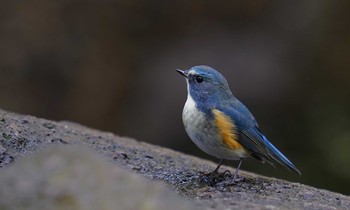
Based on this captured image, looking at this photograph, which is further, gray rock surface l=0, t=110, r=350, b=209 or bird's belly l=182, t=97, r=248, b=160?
A: bird's belly l=182, t=97, r=248, b=160

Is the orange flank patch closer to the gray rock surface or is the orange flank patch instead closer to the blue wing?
the blue wing

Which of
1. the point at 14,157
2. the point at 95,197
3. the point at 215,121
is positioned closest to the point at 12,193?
the point at 95,197

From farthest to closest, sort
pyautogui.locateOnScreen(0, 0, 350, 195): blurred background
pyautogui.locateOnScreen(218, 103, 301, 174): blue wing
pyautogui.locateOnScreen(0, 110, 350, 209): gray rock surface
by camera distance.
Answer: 1. pyautogui.locateOnScreen(0, 0, 350, 195): blurred background
2. pyautogui.locateOnScreen(218, 103, 301, 174): blue wing
3. pyautogui.locateOnScreen(0, 110, 350, 209): gray rock surface

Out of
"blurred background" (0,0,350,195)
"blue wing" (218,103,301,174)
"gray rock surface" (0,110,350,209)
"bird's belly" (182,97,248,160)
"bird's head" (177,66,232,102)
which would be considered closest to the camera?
"gray rock surface" (0,110,350,209)

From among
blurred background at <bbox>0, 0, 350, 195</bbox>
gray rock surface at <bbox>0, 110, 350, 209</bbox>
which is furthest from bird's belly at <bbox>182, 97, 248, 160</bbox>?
blurred background at <bbox>0, 0, 350, 195</bbox>

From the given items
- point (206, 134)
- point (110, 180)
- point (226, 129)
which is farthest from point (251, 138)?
point (110, 180)
